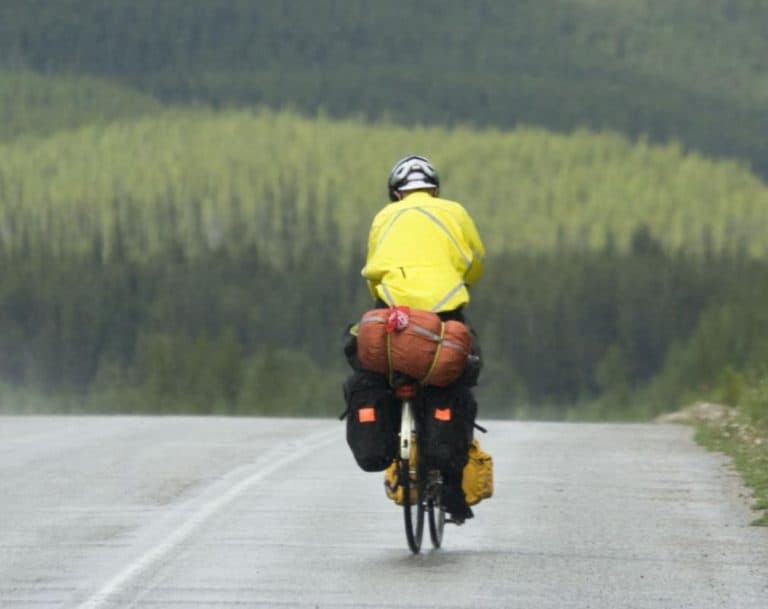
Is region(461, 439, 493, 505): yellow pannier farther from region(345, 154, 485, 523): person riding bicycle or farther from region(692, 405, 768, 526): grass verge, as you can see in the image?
region(692, 405, 768, 526): grass verge

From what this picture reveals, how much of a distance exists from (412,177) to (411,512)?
5.85 ft

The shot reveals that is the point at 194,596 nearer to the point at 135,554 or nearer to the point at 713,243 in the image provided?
the point at 135,554

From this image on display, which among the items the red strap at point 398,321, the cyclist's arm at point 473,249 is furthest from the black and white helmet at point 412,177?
the red strap at point 398,321

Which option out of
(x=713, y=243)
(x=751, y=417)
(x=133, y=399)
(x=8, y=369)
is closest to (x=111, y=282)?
(x=8, y=369)

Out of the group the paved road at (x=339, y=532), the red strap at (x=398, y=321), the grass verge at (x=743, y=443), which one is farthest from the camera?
the grass verge at (x=743, y=443)

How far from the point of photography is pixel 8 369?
176000 millimetres

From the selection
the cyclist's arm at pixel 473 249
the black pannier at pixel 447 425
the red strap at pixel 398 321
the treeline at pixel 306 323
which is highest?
the cyclist's arm at pixel 473 249

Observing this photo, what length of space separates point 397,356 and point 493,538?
185 cm

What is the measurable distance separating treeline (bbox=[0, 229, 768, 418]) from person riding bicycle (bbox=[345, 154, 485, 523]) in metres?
114

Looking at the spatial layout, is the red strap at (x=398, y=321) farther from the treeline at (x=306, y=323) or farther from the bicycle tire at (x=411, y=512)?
the treeline at (x=306, y=323)

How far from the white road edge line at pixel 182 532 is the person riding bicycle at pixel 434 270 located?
1362 mm

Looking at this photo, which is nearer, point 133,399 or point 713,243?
point 133,399

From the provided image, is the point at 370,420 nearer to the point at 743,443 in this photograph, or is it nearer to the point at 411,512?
the point at 411,512

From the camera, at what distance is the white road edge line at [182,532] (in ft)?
31.1
